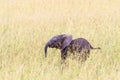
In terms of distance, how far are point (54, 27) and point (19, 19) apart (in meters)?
1.44

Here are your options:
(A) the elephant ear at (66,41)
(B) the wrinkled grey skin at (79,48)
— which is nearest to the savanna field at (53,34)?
(B) the wrinkled grey skin at (79,48)

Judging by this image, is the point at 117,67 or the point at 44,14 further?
the point at 44,14

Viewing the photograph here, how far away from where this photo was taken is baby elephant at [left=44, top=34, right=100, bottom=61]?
496 cm

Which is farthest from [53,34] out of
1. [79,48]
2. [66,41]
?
[66,41]

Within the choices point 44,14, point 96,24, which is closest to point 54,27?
point 96,24

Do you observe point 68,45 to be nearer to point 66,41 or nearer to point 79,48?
point 66,41

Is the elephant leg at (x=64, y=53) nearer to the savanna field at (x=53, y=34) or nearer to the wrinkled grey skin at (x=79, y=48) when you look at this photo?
the wrinkled grey skin at (x=79, y=48)

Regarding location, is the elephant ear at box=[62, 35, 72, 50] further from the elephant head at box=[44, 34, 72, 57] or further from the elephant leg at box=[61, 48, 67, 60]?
the elephant leg at box=[61, 48, 67, 60]

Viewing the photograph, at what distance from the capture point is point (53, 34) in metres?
7.27

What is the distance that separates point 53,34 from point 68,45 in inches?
86.5

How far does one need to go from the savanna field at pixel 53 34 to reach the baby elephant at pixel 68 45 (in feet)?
0.45

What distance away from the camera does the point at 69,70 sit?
15.5 ft

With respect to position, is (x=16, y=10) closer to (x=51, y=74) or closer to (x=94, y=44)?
(x=94, y=44)

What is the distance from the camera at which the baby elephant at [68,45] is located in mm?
4961
